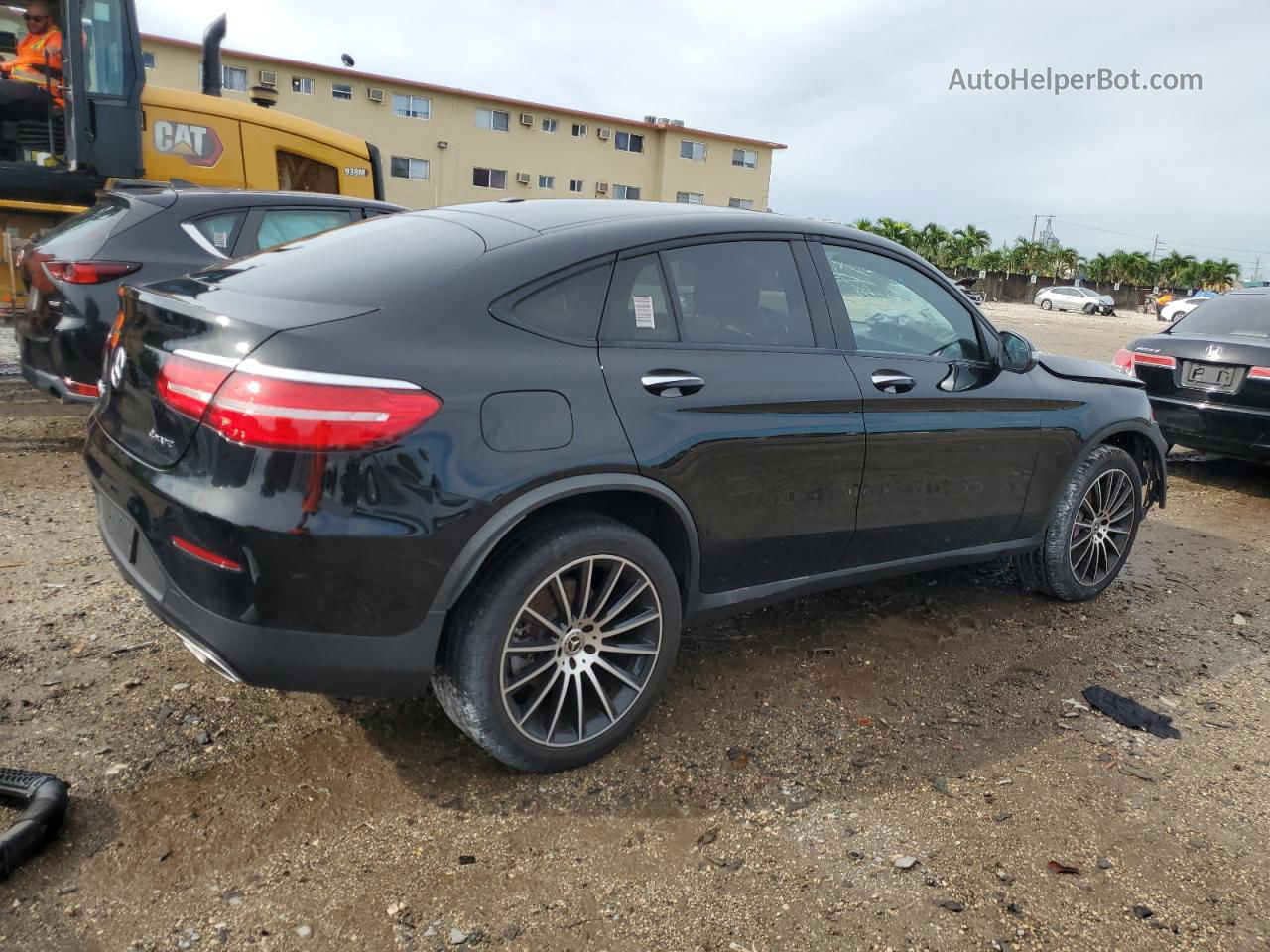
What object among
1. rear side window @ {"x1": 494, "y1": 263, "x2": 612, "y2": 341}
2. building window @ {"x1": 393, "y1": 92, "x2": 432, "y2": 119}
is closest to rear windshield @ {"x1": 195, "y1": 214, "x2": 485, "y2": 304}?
rear side window @ {"x1": 494, "y1": 263, "x2": 612, "y2": 341}

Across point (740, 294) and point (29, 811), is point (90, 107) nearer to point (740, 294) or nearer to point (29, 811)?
point (740, 294)

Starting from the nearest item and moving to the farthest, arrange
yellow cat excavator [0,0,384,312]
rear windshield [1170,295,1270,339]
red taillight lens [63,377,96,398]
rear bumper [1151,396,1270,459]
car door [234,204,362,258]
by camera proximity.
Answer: red taillight lens [63,377,96,398] < car door [234,204,362,258] < rear bumper [1151,396,1270,459] < rear windshield [1170,295,1270,339] < yellow cat excavator [0,0,384,312]

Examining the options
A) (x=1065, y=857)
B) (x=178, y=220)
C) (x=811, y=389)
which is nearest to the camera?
(x=1065, y=857)

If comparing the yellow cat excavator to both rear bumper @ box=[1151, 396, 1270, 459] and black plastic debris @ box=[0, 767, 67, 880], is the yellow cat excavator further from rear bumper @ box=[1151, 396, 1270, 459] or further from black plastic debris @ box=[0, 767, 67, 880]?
rear bumper @ box=[1151, 396, 1270, 459]

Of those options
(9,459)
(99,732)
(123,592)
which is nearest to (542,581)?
(99,732)

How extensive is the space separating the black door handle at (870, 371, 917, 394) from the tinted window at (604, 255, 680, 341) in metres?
0.92

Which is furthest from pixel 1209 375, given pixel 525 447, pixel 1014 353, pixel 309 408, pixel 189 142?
pixel 189 142

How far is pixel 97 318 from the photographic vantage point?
17.7 feet

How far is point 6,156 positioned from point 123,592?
6.62m

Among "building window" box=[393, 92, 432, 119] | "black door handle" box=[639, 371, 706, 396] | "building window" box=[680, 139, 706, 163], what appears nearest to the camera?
"black door handle" box=[639, 371, 706, 396]

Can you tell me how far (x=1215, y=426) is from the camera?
693 cm

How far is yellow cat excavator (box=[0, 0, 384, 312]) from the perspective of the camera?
24.4 ft

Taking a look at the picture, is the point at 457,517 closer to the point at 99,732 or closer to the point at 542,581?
the point at 542,581

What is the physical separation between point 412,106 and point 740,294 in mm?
38259
